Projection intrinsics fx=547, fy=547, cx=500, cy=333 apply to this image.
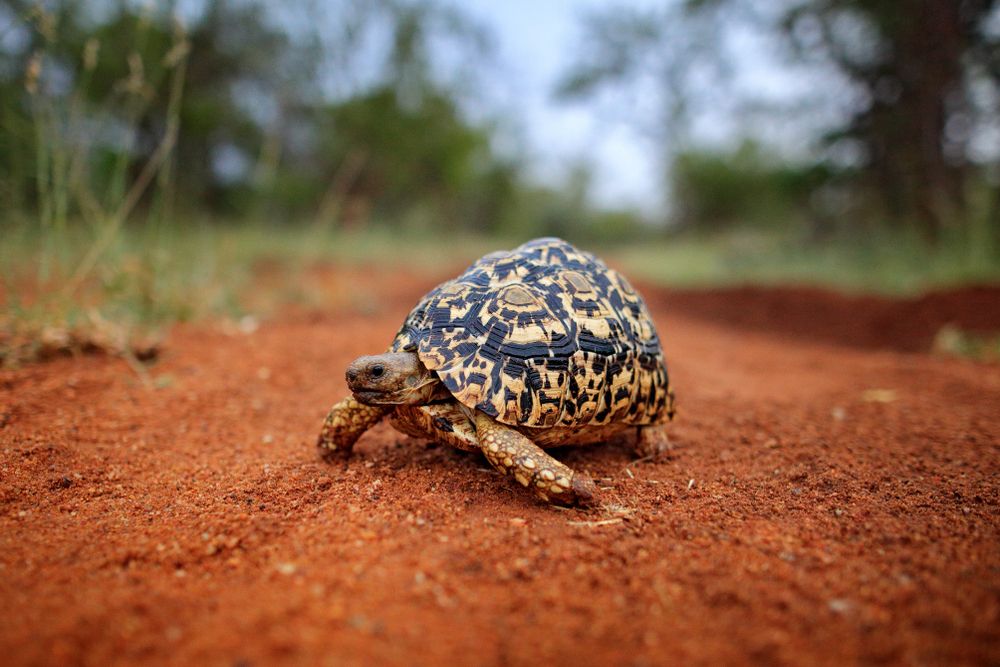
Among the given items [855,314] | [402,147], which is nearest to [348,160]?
[402,147]

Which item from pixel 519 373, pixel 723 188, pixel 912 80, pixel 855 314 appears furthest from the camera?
pixel 723 188

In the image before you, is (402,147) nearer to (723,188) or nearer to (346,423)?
(723,188)

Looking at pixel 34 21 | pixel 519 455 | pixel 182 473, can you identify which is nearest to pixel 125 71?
pixel 34 21

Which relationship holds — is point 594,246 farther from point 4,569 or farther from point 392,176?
point 4,569

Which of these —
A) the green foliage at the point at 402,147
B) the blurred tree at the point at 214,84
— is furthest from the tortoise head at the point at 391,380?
the green foliage at the point at 402,147

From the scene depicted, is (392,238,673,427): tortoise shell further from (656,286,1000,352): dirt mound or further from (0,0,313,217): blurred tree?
(0,0,313,217): blurred tree

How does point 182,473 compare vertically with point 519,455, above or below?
below
